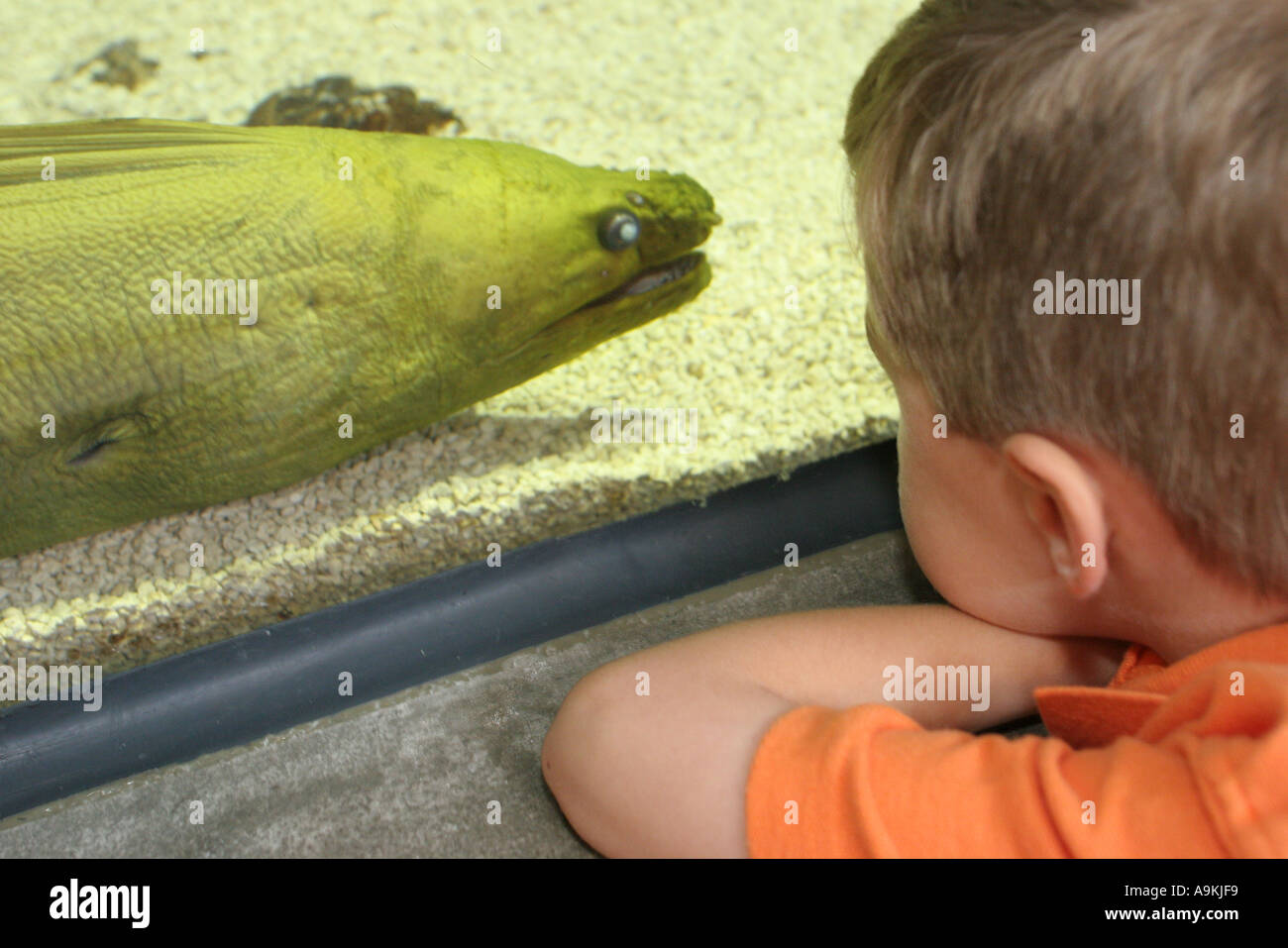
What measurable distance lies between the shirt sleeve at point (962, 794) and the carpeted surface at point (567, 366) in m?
0.45

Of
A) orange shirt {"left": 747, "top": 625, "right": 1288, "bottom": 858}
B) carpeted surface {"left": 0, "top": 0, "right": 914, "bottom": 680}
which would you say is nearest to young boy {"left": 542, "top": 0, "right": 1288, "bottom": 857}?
orange shirt {"left": 747, "top": 625, "right": 1288, "bottom": 858}

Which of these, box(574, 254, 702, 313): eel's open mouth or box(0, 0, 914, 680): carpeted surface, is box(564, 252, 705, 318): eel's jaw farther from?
box(0, 0, 914, 680): carpeted surface

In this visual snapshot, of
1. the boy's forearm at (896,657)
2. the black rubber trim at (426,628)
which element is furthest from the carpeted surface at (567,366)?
the boy's forearm at (896,657)

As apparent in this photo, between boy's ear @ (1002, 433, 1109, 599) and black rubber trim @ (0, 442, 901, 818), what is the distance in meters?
0.61

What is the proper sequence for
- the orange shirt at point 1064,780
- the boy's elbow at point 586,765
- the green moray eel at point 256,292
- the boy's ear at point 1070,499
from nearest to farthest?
the orange shirt at point 1064,780 → the boy's ear at point 1070,499 → the boy's elbow at point 586,765 → the green moray eel at point 256,292

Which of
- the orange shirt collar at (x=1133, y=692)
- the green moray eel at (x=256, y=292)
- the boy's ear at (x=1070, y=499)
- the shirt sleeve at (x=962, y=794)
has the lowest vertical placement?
the shirt sleeve at (x=962, y=794)

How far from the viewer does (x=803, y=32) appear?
7.13ft

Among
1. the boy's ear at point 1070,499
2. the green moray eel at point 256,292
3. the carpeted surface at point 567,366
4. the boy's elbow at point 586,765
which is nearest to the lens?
the boy's ear at point 1070,499

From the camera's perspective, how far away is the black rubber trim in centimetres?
122

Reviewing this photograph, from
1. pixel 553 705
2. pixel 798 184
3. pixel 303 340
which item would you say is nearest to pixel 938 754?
pixel 553 705

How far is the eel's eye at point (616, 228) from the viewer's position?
133 cm

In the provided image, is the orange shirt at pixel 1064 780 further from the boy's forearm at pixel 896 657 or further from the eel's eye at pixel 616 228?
the eel's eye at pixel 616 228

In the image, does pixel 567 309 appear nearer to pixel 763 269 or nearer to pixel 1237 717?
pixel 763 269

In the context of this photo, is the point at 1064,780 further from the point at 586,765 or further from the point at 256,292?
the point at 256,292
